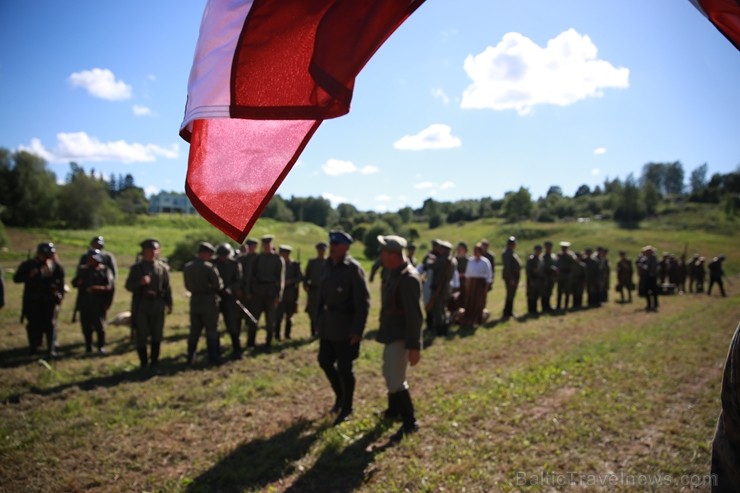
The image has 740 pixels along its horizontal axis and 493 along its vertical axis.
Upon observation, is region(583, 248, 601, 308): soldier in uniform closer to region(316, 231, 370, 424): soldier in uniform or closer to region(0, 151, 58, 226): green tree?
region(316, 231, 370, 424): soldier in uniform

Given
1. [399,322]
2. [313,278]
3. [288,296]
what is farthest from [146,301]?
[399,322]

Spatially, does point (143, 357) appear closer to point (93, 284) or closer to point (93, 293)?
point (93, 293)

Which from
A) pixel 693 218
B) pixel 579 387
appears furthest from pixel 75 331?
pixel 693 218

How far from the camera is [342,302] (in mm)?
5449

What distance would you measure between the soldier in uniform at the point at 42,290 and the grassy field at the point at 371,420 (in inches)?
23.9

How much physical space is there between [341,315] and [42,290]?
6494 millimetres

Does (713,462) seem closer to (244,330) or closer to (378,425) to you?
(378,425)

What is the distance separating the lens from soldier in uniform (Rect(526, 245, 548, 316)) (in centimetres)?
1434

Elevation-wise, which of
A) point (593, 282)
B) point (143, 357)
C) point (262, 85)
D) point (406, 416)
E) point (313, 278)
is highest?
point (262, 85)

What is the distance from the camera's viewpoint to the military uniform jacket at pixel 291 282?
10.7m

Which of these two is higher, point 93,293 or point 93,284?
point 93,284

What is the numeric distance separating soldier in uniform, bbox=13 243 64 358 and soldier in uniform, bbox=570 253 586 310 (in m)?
15.2

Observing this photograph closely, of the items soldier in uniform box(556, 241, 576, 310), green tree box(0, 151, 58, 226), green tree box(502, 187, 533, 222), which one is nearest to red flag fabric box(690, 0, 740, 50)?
soldier in uniform box(556, 241, 576, 310)

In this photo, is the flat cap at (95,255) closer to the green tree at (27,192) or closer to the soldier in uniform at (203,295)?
the soldier in uniform at (203,295)
